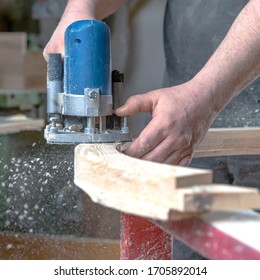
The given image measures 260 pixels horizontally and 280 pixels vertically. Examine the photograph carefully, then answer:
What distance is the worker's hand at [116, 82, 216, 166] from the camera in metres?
1.18

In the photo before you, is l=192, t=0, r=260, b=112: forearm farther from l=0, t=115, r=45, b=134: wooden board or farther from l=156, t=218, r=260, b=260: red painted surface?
l=0, t=115, r=45, b=134: wooden board

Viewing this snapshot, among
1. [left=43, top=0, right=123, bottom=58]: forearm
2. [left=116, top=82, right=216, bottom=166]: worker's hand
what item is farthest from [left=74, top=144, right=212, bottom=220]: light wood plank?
[left=43, top=0, right=123, bottom=58]: forearm

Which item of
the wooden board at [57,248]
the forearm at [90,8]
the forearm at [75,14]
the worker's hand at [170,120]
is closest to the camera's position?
the worker's hand at [170,120]

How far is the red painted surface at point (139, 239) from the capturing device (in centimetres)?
133

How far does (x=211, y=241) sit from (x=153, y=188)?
10cm

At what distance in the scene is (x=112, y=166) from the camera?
88cm

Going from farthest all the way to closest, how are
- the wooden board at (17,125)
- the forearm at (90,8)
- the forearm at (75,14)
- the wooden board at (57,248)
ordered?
the wooden board at (17,125) → the wooden board at (57,248) → the forearm at (90,8) → the forearm at (75,14)

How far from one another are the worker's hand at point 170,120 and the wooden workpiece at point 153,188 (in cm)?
19

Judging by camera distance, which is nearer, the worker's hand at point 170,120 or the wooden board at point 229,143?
the worker's hand at point 170,120

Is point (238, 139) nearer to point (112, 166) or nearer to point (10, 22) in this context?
point (112, 166)

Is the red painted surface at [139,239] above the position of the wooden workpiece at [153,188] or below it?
below

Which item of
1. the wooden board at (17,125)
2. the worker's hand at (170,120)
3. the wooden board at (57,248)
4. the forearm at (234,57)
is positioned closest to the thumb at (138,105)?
the worker's hand at (170,120)

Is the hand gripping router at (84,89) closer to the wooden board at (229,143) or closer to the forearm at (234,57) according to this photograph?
the forearm at (234,57)

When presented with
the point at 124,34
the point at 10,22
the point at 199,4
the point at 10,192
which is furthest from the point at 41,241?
the point at 10,22
